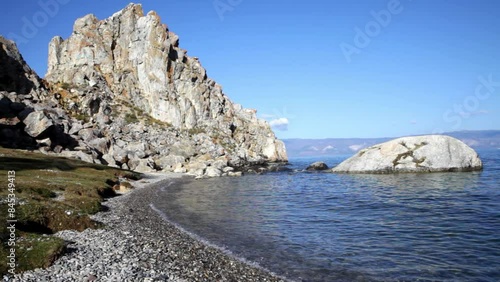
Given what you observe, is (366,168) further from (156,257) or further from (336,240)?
(156,257)

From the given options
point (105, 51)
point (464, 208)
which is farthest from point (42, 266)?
point (105, 51)

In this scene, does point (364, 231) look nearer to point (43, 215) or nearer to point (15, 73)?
point (43, 215)

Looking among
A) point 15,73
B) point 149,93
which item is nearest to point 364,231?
point 15,73

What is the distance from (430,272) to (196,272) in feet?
36.7

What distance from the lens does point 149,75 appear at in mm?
164750

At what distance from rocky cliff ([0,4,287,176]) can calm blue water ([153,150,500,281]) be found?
88.4 metres

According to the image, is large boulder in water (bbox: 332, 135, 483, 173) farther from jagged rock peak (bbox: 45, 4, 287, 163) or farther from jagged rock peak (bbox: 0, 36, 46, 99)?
jagged rock peak (bbox: 0, 36, 46, 99)

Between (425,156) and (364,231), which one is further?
(425,156)

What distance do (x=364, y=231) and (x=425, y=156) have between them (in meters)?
46.0

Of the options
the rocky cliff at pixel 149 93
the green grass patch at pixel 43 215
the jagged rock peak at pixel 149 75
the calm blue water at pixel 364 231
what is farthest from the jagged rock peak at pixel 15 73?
the calm blue water at pixel 364 231

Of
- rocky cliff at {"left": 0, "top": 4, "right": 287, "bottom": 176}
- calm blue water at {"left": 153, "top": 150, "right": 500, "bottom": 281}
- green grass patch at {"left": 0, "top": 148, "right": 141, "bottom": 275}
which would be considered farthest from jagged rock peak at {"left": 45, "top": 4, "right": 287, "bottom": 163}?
calm blue water at {"left": 153, "top": 150, "right": 500, "bottom": 281}

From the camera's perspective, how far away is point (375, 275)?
15.5 metres

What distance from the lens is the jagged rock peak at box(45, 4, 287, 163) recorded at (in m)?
160

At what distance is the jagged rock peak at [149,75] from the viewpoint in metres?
160
